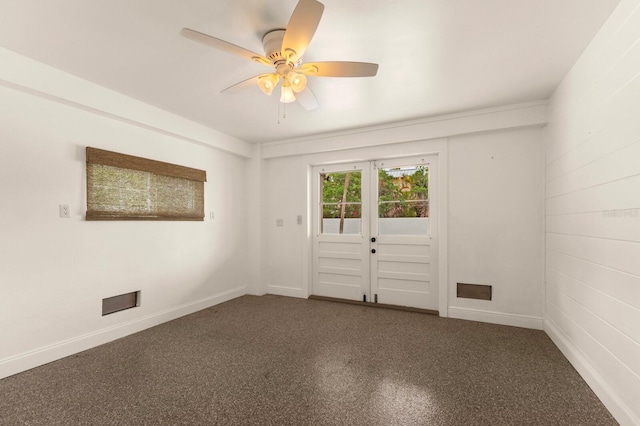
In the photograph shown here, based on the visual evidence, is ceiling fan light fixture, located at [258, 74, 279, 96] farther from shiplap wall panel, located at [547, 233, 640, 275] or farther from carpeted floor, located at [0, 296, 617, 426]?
shiplap wall panel, located at [547, 233, 640, 275]

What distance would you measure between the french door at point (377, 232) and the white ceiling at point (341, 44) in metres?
1.17

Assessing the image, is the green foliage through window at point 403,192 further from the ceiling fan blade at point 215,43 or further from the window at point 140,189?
the ceiling fan blade at point 215,43

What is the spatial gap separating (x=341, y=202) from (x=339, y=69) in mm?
2703

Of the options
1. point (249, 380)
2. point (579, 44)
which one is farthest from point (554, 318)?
point (249, 380)

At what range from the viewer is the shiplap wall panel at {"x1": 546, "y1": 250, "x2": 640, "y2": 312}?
5.71ft

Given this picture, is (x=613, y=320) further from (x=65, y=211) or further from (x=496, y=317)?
(x=65, y=211)

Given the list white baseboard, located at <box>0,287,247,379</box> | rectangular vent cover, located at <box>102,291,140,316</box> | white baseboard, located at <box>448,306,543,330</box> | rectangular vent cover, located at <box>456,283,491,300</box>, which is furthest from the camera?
rectangular vent cover, located at <box>456,283,491,300</box>

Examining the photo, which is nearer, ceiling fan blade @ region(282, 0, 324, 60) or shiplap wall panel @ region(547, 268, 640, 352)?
ceiling fan blade @ region(282, 0, 324, 60)

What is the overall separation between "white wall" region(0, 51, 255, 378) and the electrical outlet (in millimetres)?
41

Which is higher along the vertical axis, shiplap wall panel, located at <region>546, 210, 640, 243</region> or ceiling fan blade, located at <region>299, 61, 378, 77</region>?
ceiling fan blade, located at <region>299, 61, 378, 77</region>

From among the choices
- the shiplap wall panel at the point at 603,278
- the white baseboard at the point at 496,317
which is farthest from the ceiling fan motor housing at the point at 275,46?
the white baseboard at the point at 496,317

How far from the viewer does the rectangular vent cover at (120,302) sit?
3066 mm

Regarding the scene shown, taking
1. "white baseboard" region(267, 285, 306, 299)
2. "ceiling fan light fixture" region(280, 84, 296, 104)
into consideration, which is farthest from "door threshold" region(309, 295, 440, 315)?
"ceiling fan light fixture" region(280, 84, 296, 104)

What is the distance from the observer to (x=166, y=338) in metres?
3.10
